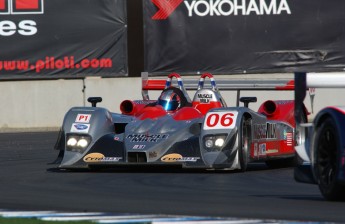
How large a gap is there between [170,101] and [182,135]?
1342 millimetres

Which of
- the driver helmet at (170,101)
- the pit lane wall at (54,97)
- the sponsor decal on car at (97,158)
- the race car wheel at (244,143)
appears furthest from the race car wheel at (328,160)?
the pit lane wall at (54,97)

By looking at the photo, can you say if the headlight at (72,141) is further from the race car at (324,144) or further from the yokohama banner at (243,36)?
the yokohama banner at (243,36)

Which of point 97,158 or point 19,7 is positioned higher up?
point 19,7

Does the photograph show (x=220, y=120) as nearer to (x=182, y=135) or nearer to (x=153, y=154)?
(x=182, y=135)

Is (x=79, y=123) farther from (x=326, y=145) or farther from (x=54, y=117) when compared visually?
(x=54, y=117)

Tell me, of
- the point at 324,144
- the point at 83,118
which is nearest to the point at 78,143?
the point at 83,118

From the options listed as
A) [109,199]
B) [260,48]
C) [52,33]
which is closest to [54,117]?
[52,33]

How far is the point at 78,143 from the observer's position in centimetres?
1486

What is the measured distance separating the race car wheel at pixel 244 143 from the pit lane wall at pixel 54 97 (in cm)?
1079

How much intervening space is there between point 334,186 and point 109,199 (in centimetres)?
222

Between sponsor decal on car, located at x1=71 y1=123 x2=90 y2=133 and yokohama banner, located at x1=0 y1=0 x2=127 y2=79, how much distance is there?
10.5 meters

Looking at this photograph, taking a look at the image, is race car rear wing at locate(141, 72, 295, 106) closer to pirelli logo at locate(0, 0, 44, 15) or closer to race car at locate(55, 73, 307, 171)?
race car at locate(55, 73, 307, 171)

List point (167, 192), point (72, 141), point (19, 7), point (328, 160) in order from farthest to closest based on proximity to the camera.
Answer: point (19, 7) → point (72, 141) → point (167, 192) → point (328, 160)

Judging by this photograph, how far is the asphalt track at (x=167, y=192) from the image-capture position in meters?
9.57
